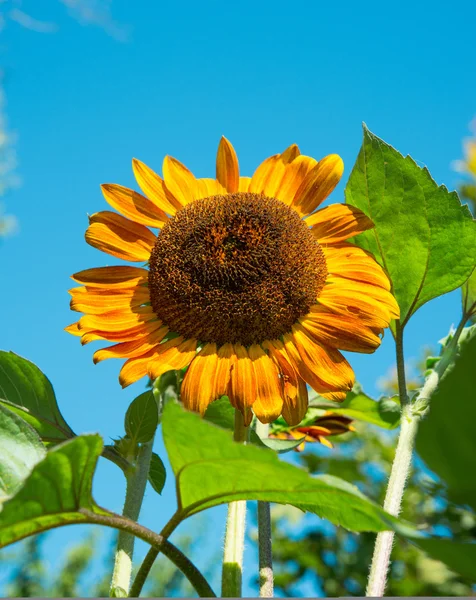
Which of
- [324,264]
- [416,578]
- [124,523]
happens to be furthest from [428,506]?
[124,523]

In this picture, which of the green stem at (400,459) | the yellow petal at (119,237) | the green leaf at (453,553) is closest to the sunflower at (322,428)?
the green stem at (400,459)

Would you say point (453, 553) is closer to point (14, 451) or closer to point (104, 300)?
point (14, 451)

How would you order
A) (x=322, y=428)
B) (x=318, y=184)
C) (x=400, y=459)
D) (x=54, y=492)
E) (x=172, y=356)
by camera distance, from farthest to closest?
1. (x=322, y=428)
2. (x=318, y=184)
3. (x=172, y=356)
4. (x=400, y=459)
5. (x=54, y=492)

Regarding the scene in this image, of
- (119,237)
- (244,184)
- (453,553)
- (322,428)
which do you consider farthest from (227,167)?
(453,553)

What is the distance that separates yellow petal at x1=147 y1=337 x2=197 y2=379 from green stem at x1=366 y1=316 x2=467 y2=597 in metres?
0.22

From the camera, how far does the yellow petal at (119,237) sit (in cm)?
91

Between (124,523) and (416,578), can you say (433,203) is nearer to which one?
(124,523)

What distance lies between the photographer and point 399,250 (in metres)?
0.84

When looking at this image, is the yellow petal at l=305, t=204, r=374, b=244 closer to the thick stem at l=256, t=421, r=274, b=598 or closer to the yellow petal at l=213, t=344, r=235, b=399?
the yellow petal at l=213, t=344, r=235, b=399

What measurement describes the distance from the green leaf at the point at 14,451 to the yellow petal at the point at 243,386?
0.26 m

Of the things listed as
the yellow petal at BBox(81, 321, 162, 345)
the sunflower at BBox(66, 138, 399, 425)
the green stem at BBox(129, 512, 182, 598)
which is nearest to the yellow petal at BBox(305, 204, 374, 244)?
the sunflower at BBox(66, 138, 399, 425)

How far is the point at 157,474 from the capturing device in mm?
814

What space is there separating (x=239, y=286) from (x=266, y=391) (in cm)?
14

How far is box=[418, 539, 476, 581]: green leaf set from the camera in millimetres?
347
